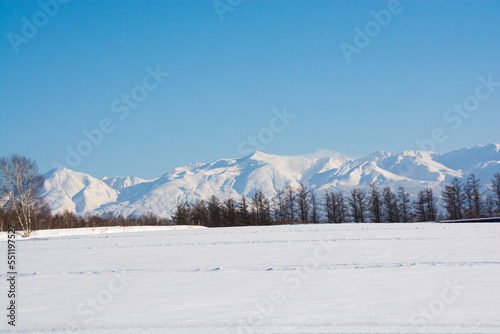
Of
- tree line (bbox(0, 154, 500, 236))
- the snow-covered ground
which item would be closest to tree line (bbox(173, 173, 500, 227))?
tree line (bbox(0, 154, 500, 236))

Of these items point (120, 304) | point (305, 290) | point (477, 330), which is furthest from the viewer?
point (305, 290)

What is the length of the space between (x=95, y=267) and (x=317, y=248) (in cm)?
776

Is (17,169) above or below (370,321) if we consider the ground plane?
above

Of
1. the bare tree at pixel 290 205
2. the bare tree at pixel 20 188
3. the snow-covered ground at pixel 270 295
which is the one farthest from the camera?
the bare tree at pixel 290 205

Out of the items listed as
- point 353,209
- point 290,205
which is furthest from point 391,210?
point 290,205

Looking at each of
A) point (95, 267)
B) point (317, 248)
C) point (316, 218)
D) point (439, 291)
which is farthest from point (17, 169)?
point (316, 218)

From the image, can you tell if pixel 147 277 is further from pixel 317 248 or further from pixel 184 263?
pixel 317 248

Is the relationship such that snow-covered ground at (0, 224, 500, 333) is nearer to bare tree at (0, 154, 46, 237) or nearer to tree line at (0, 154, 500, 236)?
bare tree at (0, 154, 46, 237)

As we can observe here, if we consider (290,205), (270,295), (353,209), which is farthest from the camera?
(290,205)

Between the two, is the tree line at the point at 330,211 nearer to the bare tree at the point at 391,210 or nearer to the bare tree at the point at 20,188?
the bare tree at the point at 391,210

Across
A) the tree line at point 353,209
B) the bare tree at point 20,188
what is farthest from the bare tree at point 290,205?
the bare tree at point 20,188

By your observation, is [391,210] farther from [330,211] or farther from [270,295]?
[270,295]

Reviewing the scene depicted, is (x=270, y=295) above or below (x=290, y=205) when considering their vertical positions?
below

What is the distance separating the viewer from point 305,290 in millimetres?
7684
